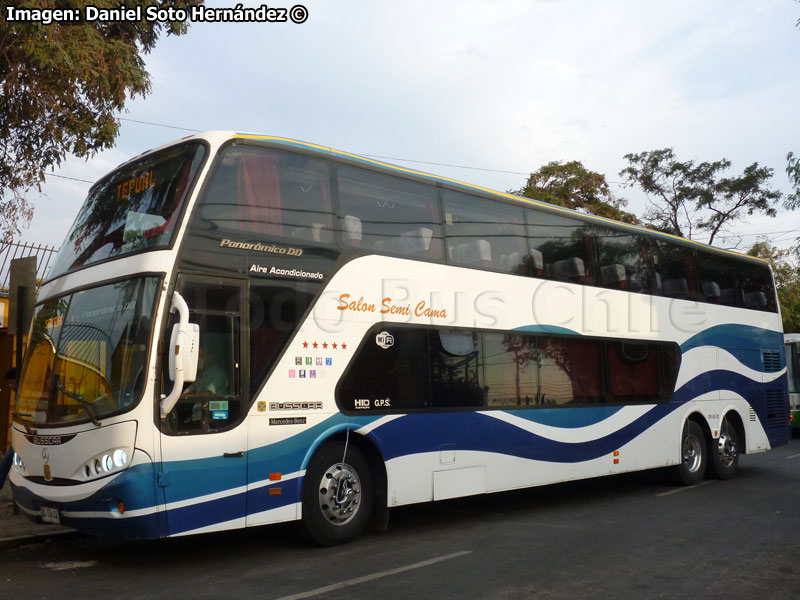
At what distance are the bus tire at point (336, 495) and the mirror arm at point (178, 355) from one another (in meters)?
1.69

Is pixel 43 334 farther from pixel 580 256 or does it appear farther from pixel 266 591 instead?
pixel 580 256

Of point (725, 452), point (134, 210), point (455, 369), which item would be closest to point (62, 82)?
point (134, 210)

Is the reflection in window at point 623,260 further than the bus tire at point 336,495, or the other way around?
the reflection in window at point 623,260

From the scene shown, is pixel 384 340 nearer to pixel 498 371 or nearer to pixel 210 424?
pixel 498 371

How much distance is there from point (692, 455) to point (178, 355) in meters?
9.98

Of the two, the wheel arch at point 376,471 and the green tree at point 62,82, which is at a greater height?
the green tree at point 62,82

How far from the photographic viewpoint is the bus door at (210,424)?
639 cm

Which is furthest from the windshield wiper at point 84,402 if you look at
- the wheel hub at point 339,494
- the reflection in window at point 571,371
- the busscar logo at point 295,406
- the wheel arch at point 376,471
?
the reflection in window at point 571,371

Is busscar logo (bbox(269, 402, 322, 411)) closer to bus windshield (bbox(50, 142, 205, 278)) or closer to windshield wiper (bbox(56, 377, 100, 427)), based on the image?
windshield wiper (bbox(56, 377, 100, 427))

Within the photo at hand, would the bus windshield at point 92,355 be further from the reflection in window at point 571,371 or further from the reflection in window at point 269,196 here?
the reflection in window at point 571,371

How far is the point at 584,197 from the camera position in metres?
33.1

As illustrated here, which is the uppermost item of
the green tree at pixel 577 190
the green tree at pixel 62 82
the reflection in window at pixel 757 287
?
the green tree at pixel 577 190

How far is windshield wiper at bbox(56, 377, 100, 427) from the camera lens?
639 centimetres

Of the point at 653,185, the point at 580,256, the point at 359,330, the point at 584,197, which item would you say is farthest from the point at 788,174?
the point at 653,185
